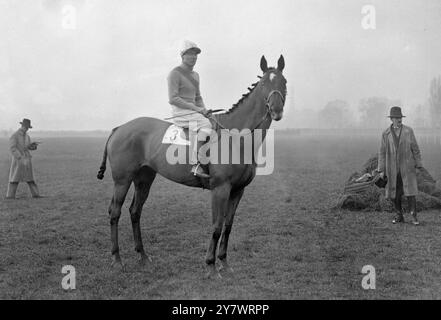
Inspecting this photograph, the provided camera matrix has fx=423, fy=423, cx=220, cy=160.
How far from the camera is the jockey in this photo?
7086 millimetres

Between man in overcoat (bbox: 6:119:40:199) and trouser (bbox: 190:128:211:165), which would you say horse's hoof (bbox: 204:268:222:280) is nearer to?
trouser (bbox: 190:128:211:165)

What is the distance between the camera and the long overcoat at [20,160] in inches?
615

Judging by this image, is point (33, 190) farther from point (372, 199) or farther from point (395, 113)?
point (395, 113)

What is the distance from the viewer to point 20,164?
15719 millimetres

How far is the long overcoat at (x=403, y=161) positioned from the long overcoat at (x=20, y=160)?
1227 cm

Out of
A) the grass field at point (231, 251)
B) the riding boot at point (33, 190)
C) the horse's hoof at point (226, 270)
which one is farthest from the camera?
the riding boot at point (33, 190)

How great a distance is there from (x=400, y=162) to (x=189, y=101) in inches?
253

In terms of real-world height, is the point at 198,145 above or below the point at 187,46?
below

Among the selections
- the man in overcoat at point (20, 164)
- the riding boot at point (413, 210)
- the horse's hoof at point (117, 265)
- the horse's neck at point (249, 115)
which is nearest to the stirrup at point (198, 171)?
the horse's neck at point (249, 115)

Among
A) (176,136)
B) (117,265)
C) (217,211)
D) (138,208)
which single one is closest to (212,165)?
(217,211)

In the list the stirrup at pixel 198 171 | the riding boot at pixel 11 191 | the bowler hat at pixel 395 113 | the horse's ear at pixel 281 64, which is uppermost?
the horse's ear at pixel 281 64

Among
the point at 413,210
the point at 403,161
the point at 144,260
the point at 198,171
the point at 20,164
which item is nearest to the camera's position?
the point at 198,171

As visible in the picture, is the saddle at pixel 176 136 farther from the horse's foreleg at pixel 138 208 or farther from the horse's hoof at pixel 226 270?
the horse's hoof at pixel 226 270

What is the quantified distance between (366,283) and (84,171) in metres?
21.4
